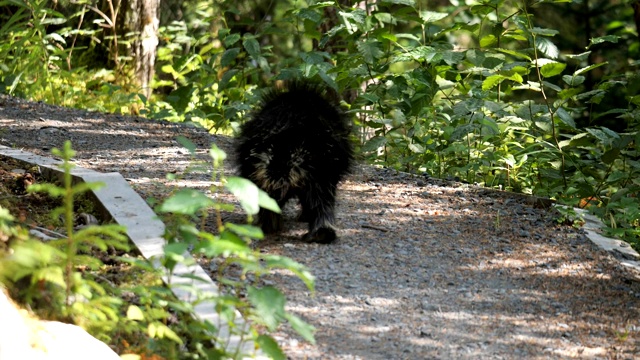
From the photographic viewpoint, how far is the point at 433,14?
7.51 metres

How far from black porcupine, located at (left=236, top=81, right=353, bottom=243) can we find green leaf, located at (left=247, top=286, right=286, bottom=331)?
1.83m

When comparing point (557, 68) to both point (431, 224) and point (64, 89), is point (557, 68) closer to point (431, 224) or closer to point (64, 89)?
point (431, 224)

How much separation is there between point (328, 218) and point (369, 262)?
0.40m

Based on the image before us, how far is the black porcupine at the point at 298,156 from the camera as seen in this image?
4965mm

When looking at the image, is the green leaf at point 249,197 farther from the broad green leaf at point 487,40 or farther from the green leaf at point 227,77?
the green leaf at point 227,77

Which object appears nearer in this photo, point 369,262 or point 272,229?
point 369,262

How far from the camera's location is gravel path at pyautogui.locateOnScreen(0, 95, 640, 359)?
3.99 metres

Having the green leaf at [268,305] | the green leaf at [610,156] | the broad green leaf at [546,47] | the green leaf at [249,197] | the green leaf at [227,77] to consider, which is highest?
the broad green leaf at [546,47]

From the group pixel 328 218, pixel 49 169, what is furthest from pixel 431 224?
pixel 49 169

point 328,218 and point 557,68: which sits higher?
point 557,68

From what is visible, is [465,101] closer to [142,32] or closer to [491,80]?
[491,80]

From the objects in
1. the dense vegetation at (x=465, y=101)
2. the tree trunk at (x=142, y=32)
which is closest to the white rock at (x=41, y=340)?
the dense vegetation at (x=465, y=101)

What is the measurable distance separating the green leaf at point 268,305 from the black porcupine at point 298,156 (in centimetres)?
183

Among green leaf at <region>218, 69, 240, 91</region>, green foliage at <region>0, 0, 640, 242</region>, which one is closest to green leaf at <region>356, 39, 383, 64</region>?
green foliage at <region>0, 0, 640, 242</region>
